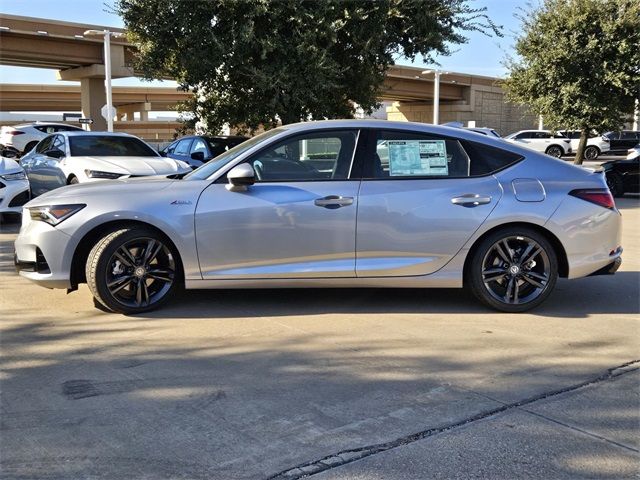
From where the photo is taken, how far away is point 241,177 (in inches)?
200

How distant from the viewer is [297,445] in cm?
315

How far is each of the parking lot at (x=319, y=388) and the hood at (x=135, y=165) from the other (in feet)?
15.9

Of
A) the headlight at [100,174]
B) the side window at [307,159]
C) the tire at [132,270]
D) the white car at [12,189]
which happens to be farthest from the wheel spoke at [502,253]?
the white car at [12,189]

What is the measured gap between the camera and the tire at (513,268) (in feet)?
17.7

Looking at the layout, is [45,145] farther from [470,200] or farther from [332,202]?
[470,200]

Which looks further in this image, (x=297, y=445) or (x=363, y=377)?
(x=363, y=377)

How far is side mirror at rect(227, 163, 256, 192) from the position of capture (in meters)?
5.09

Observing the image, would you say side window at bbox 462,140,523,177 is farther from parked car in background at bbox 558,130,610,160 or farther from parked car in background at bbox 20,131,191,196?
parked car in background at bbox 558,130,610,160

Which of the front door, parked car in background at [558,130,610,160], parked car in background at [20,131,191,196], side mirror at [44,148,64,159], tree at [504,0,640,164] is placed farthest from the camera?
parked car in background at [558,130,610,160]

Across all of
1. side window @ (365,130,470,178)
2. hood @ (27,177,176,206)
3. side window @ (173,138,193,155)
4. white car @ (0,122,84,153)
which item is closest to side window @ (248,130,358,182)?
side window @ (365,130,470,178)

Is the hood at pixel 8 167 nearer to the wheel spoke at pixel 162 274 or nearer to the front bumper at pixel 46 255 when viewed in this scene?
the front bumper at pixel 46 255

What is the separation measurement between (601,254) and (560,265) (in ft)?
1.17

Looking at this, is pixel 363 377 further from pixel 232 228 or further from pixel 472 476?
pixel 232 228

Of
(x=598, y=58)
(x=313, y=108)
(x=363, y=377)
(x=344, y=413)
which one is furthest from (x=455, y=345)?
(x=598, y=58)
